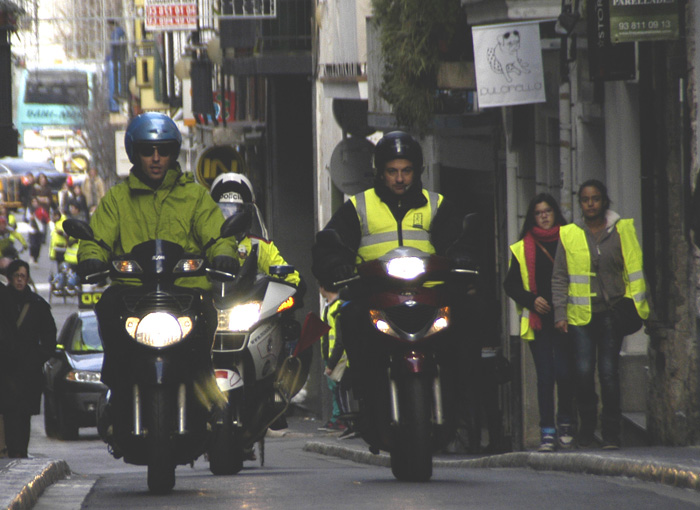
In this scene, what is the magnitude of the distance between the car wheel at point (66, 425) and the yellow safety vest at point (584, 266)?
835cm

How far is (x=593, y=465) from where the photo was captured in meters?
8.91

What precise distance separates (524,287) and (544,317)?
0.34m

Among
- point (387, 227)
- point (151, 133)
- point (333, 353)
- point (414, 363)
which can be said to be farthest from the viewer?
point (333, 353)

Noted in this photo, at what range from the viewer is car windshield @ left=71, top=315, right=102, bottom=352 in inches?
770

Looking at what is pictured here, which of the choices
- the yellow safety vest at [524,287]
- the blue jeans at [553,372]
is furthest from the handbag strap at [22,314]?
the blue jeans at [553,372]

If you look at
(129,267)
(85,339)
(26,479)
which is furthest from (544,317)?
(85,339)

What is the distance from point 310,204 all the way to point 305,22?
2936mm

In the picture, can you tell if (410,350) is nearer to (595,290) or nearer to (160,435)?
(160,435)

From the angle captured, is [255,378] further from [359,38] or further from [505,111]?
[359,38]

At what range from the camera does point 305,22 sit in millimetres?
25312

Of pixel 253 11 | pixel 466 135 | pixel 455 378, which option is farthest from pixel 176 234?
pixel 253 11

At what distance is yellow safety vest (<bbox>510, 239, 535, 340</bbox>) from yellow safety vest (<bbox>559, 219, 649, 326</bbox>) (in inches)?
19.4

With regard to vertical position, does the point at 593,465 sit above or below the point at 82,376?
above

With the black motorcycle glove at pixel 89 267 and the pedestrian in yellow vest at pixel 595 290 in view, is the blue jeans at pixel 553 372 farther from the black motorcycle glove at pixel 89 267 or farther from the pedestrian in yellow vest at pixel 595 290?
the black motorcycle glove at pixel 89 267
